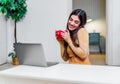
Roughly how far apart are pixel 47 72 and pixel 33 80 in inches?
3.8

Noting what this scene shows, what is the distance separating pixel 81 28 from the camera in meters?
2.01

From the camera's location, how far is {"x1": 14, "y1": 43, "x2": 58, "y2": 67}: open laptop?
1.44 m

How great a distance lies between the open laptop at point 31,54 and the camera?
144 centimetres

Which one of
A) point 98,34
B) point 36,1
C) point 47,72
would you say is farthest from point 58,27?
point 47,72

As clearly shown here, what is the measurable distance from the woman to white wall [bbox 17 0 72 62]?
2.93 meters

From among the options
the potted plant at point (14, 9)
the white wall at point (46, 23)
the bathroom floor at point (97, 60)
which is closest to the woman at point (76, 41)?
the potted plant at point (14, 9)

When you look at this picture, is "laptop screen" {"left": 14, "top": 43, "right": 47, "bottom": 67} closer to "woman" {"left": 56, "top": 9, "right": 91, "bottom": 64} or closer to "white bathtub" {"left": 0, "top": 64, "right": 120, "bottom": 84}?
"white bathtub" {"left": 0, "top": 64, "right": 120, "bottom": 84}

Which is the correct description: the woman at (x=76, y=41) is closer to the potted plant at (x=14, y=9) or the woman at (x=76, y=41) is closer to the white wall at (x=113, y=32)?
the potted plant at (x=14, y=9)

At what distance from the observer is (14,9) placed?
15.7 ft

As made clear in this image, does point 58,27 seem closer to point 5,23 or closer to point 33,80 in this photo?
point 5,23

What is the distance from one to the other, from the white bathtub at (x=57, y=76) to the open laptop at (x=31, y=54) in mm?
82

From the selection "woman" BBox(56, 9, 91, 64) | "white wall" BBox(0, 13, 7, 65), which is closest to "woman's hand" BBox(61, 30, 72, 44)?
"woman" BBox(56, 9, 91, 64)

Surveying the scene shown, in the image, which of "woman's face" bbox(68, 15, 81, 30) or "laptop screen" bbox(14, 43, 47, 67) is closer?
"laptop screen" bbox(14, 43, 47, 67)

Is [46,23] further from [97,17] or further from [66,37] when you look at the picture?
[66,37]
